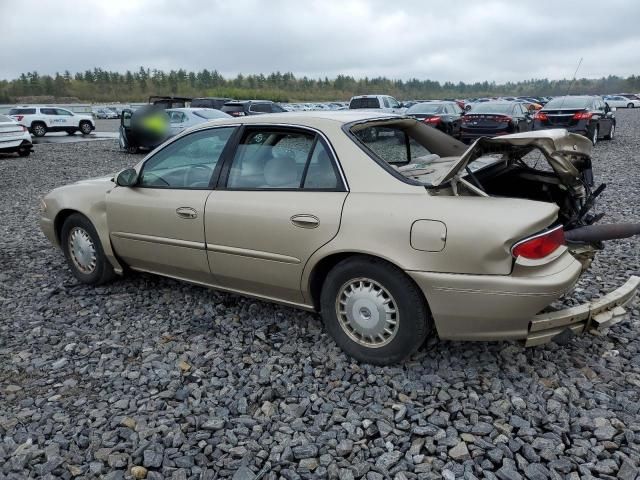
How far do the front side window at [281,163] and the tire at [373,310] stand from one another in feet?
1.88

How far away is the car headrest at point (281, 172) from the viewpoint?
3314 millimetres

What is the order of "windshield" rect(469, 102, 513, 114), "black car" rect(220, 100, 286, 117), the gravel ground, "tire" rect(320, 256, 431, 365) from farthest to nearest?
"black car" rect(220, 100, 286, 117) < "windshield" rect(469, 102, 513, 114) < "tire" rect(320, 256, 431, 365) < the gravel ground

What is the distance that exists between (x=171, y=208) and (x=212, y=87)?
333ft

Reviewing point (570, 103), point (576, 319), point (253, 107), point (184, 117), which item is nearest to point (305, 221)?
point (576, 319)

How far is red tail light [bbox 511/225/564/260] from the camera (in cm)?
259

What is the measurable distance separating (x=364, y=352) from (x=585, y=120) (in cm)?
1372

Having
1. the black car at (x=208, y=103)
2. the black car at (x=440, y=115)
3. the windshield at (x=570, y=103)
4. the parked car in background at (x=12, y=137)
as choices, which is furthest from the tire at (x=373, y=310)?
the black car at (x=208, y=103)

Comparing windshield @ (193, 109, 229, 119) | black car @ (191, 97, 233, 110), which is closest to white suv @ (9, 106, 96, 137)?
black car @ (191, 97, 233, 110)

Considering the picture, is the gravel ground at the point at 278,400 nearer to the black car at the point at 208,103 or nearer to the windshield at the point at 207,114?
the windshield at the point at 207,114

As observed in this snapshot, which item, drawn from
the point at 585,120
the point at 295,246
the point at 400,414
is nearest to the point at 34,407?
the point at 295,246

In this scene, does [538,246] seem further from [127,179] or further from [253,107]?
[253,107]

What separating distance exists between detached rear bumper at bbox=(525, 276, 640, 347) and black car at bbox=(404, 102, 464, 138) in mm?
13116

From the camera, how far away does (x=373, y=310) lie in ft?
9.91

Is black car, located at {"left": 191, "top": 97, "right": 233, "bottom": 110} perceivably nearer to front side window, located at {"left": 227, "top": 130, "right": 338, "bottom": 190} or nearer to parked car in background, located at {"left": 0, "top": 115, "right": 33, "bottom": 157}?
parked car in background, located at {"left": 0, "top": 115, "right": 33, "bottom": 157}
